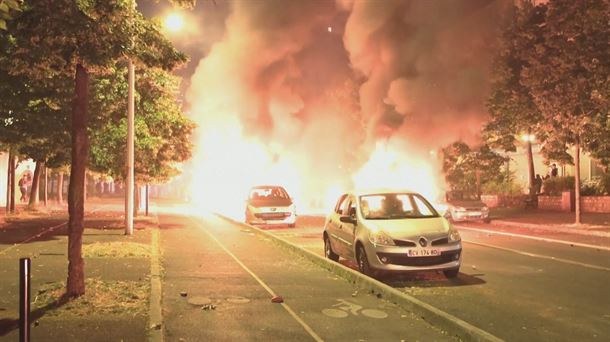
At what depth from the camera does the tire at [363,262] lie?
10352mm

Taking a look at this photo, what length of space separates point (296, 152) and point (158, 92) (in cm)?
3410

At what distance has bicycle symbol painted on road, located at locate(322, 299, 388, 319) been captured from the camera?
7.51 meters

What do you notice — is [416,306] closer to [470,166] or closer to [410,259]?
[410,259]

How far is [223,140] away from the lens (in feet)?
163

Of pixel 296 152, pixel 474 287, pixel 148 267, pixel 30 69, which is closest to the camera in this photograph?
pixel 30 69

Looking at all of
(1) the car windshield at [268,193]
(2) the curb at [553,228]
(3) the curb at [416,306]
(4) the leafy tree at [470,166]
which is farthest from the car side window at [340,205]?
(4) the leafy tree at [470,166]

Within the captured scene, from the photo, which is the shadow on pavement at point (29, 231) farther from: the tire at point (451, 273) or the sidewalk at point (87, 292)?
the tire at point (451, 273)

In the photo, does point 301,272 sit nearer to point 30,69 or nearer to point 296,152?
point 30,69

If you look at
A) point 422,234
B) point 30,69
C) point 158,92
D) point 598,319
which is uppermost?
point 158,92

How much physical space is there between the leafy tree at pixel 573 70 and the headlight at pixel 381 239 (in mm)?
13218

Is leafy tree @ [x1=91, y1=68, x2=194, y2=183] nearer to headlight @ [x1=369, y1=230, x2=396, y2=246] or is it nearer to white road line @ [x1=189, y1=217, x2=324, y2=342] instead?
white road line @ [x1=189, y1=217, x2=324, y2=342]

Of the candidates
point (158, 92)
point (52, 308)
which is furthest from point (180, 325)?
point (158, 92)

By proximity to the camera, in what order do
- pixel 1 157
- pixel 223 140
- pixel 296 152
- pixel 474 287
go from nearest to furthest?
pixel 474 287
pixel 1 157
pixel 223 140
pixel 296 152

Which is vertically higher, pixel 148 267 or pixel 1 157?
pixel 1 157
